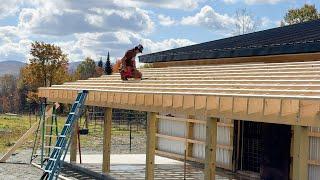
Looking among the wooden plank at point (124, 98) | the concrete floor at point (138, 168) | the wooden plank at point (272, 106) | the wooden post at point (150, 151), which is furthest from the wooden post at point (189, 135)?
the wooden plank at point (272, 106)

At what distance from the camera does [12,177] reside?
14.2 m

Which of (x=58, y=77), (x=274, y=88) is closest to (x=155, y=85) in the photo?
(x=274, y=88)

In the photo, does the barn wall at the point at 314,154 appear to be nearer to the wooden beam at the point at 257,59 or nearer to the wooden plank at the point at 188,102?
the wooden beam at the point at 257,59

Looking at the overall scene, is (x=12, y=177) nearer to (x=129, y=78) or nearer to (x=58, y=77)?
(x=129, y=78)

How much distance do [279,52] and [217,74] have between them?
6.73 ft

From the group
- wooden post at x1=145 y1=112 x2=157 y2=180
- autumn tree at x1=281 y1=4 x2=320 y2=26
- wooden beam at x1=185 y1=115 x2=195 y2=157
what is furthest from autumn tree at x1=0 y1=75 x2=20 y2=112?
wooden post at x1=145 y1=112 x2=157 y2=180

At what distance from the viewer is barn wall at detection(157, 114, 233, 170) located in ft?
48.0

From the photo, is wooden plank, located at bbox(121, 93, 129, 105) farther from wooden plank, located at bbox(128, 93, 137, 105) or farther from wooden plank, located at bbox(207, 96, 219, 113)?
wooden plank, located at bbox(207, 96, 219, 113)

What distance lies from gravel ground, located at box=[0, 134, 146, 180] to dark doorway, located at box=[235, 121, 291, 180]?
19.7 ft

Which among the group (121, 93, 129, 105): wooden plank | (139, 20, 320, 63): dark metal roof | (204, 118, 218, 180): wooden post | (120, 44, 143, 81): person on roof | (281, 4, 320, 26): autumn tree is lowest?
(204, 118, 218, 180): wooden post

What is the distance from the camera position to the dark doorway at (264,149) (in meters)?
12.0

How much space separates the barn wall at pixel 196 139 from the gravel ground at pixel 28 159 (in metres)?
3.00

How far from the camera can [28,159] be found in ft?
59.4

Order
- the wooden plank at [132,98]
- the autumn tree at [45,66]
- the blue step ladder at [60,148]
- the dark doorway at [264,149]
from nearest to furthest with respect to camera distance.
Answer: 1. the blue step ladder at [60,148]
2. the wooden plank at [132,98]
3. the dark doorway at [264,149]
4. the autumn tree at [45,66]
